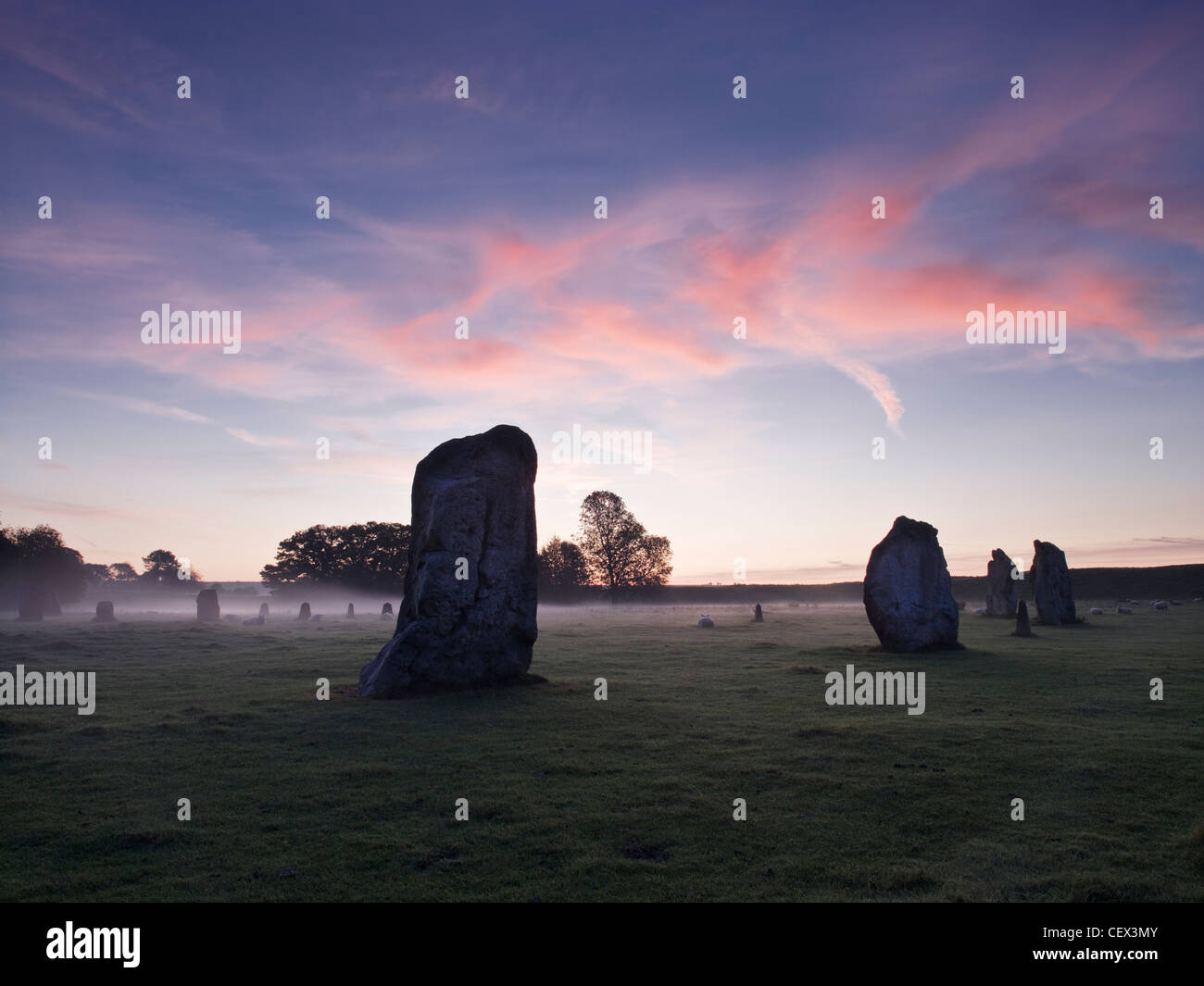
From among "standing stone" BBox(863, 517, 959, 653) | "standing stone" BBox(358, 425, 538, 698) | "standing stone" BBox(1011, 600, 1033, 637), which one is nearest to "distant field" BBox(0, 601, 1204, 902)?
"standing stone" BBox(358, 425, 538, 698)

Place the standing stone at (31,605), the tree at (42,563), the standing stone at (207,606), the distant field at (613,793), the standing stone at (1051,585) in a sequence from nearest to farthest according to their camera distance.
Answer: the distant field at (613,793) < the standing stone at (1051,585) < the standing stone at (207,606) < the standing stone at (31,605) < the tree at (42,563)

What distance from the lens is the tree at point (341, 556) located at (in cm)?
9050

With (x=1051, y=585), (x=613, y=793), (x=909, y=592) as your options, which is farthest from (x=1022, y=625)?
(x=613, y=793)

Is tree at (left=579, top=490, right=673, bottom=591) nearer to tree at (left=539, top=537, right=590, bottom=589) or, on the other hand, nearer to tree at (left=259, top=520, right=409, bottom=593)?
tree at (left=539, top=537, right=590, bottom=589)

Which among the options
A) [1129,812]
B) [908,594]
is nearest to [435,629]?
[1129,812]

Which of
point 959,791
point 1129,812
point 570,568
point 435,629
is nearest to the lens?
point 1129,812

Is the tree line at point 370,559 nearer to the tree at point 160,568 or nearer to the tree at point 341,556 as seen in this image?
the tree at point 341,556

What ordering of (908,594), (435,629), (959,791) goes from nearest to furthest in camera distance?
(959,791) < (435,629) < (908,594)

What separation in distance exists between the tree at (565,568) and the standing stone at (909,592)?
2290 inches

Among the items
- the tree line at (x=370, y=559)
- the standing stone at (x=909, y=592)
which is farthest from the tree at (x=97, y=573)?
the standing stone at (x=909, y=592)
